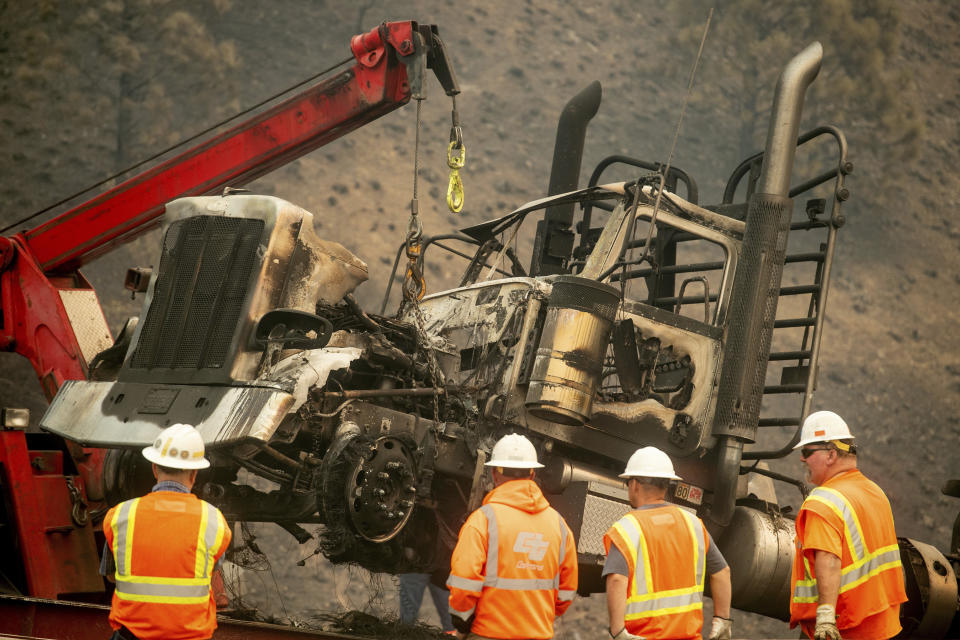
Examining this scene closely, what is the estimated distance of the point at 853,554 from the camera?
14.8 feet

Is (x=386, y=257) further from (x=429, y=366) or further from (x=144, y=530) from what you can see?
(x=144, y=530)

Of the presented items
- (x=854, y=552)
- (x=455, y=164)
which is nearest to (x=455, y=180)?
(x=455, y=164)

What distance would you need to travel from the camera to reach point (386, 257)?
23.6m

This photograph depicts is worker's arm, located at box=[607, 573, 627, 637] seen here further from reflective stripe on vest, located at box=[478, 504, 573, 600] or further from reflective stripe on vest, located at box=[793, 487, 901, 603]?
reflective stripe on vest, located at box=[793, 487, 901, 603]

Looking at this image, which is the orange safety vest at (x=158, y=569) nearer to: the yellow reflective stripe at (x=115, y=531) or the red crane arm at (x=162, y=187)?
the yellow reflective stripe at (x=115, y=531)

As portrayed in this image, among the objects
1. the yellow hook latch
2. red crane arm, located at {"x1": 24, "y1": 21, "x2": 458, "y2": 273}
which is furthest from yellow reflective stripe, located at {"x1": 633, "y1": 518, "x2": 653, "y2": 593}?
red crane arm, located at {"x1": 24, "y1": 21, "x2": 458, "y2": 273}

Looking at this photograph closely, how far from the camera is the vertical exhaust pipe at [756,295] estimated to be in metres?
7.08

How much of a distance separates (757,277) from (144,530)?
4712mm

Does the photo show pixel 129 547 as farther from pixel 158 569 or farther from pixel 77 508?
pixel 77 508

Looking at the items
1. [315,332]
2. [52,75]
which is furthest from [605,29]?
[315,332]

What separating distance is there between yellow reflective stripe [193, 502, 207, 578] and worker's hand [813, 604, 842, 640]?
97.1 inches

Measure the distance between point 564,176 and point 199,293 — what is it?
4.67 meters

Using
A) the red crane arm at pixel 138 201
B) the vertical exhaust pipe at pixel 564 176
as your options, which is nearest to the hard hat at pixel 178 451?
the red crane arm at pixel 138 201

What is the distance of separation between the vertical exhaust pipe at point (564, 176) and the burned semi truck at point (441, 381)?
1.64 metres
